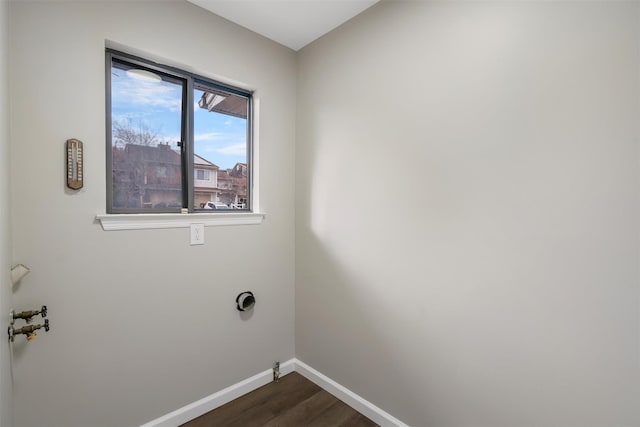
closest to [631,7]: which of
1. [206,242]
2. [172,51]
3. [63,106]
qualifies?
[172,51]

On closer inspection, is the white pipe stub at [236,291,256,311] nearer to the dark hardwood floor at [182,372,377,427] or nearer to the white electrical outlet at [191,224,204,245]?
the white electrical outlet at [191,224,204,245]

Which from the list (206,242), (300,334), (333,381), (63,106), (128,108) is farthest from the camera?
(300,334)

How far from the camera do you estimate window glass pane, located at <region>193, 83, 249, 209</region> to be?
2031mm

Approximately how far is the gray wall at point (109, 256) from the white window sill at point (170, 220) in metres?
0.04

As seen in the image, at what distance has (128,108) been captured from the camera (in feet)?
5.70

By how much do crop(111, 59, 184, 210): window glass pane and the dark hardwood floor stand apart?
1408 millimetres

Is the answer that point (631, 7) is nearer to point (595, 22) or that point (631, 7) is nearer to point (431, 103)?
point (595, 22)

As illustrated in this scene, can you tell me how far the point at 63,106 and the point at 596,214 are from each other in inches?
94.8

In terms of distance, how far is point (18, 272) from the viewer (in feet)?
4.26

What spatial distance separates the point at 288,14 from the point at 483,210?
5.63 feet

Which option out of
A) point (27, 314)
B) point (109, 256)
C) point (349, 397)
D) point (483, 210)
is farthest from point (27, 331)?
point (483, 210)

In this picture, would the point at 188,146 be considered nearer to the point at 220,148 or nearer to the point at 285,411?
the point at 220,148

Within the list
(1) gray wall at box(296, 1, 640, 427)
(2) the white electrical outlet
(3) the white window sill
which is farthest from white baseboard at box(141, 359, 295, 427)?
(3) the white window sill

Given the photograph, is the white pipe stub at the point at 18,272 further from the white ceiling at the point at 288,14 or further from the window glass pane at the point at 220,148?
the white ceiling at the point at 288,14
